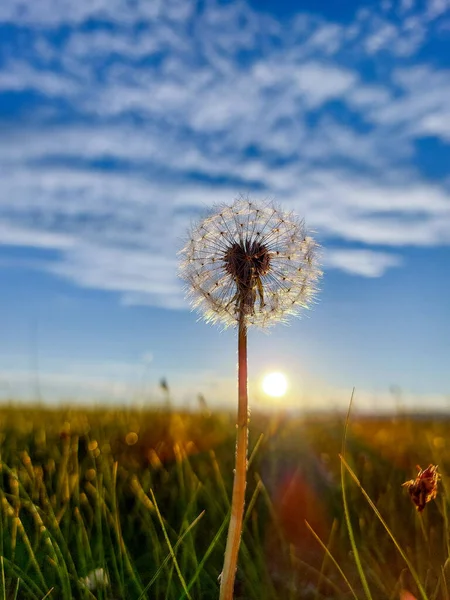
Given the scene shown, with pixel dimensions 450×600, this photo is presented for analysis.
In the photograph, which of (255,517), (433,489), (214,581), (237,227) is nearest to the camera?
(433,489)


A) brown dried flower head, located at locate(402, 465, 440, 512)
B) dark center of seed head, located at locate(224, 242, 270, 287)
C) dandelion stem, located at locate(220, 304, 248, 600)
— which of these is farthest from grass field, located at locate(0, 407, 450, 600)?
dark center of seed head, located at locate(224, 242, 270, 287)

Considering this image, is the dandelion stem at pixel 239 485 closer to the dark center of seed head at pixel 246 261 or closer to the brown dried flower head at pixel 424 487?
the dark center of seed head at pixel 246 261

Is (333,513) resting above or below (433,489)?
below

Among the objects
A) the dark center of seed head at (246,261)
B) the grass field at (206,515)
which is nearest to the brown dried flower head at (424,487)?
the grass field at (206,515)

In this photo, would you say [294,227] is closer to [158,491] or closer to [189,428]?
[158,491]

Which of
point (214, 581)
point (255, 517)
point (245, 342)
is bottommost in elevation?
point (214, 581)

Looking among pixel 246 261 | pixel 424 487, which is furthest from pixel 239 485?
pixel 246 261

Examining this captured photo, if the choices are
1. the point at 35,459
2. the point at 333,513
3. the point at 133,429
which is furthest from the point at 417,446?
the point at 35,459
